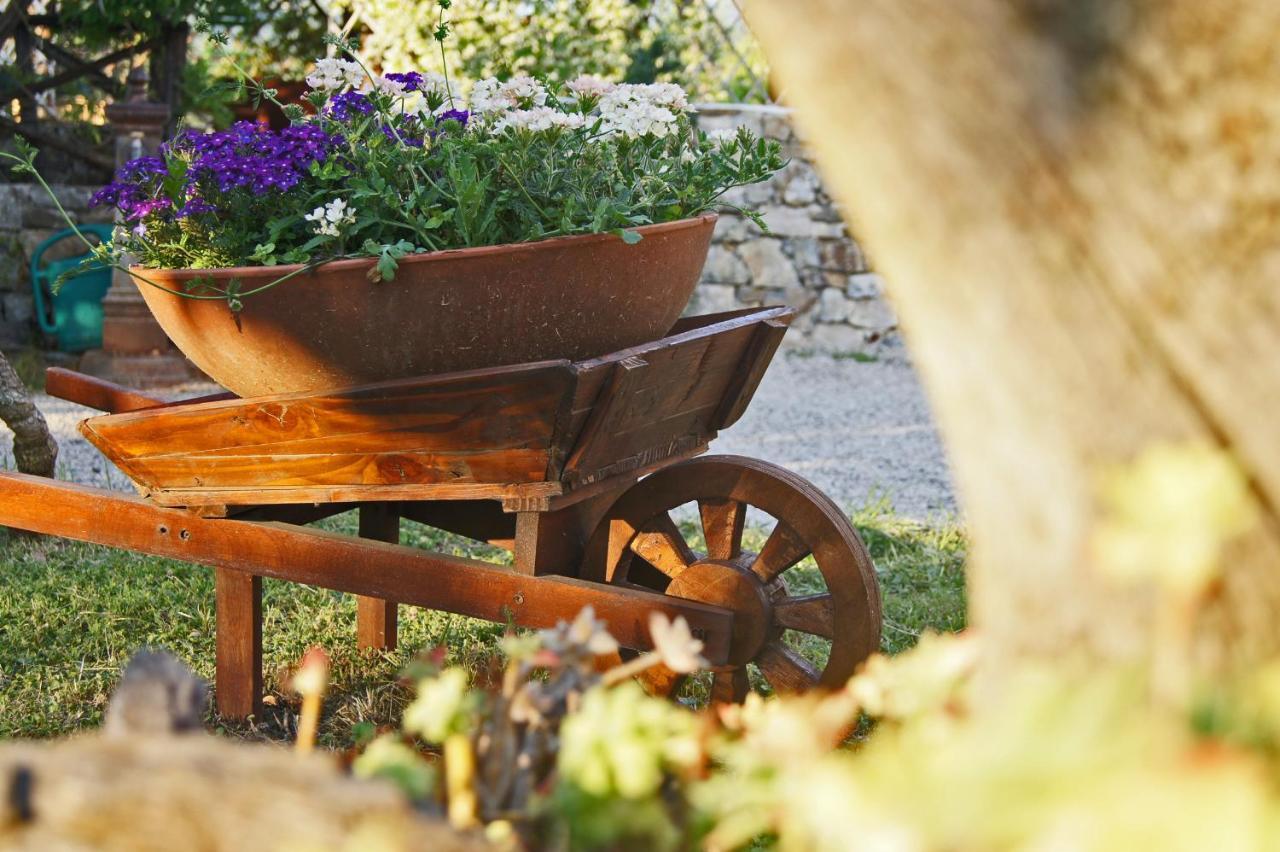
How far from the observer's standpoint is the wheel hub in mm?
2326

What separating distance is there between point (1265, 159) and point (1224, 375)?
0.13 metres

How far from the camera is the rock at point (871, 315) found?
24.2ft

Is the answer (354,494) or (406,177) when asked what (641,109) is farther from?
(354,494)

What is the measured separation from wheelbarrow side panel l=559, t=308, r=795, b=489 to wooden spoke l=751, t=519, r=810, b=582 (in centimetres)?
27

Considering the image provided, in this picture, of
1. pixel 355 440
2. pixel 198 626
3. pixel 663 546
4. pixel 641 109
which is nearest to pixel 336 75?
pixel 641 109

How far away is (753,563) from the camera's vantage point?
2375mm

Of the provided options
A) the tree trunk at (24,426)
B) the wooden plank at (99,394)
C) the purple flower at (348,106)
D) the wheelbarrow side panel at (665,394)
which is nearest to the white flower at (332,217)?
the purple flower at (348,106)

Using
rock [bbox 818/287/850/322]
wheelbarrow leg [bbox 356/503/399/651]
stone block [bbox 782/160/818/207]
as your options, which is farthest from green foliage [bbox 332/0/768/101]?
wheelbarrow leg [bbox 356/503/399/651]

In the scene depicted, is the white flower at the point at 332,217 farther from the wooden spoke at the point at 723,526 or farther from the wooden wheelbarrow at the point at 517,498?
the wooden spoke at the point at 723,526

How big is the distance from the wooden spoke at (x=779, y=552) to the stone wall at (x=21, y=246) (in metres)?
5.50

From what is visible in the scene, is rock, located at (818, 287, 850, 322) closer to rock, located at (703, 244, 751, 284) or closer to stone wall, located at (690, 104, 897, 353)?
stone wall, located at (690, 104, 897, 353)

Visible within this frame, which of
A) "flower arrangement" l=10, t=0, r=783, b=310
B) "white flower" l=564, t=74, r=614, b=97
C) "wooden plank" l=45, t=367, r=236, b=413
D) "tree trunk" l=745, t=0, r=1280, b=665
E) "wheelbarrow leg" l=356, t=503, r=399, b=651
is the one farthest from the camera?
"wheelbarrow leg" l=356, t=503, r=399, b=651

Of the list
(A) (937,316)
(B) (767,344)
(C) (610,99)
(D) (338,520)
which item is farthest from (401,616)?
(A) (937,316)

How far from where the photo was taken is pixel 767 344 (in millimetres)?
2557
